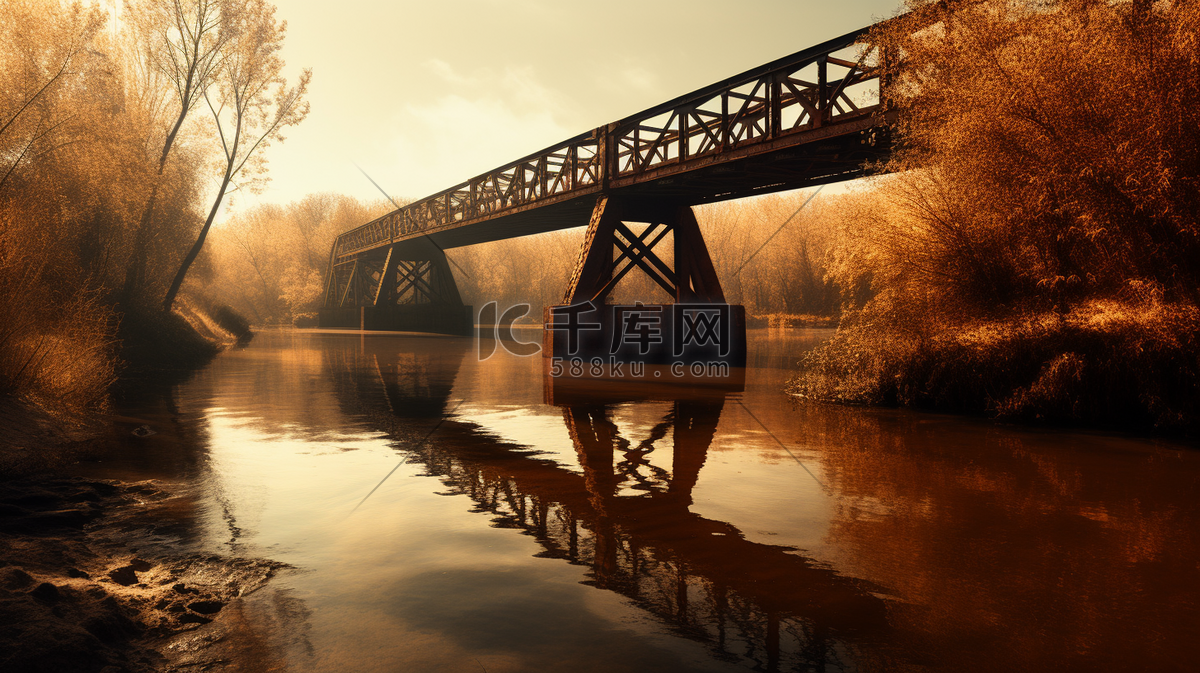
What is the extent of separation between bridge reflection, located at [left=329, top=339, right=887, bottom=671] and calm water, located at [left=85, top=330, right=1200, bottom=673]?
0.02 m

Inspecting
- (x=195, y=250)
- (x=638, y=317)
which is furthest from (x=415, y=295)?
(x=638, y=317)

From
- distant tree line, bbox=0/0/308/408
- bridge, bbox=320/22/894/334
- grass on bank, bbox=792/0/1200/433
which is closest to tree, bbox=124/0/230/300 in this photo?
distant tree line, bbox=0/0/308/408

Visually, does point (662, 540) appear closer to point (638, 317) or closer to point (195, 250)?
point (638, 317)

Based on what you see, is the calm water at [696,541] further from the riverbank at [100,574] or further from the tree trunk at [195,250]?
the tree trunk at [195,250]

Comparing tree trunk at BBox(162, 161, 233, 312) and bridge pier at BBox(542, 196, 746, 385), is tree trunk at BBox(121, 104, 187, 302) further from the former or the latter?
bridge pier at BBox(542, 196, 746, 385)

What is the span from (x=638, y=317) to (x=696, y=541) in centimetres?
1341

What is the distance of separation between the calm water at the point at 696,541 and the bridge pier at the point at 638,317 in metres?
8.32

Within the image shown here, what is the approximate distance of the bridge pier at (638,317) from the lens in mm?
16891

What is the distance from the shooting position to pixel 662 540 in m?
4.27

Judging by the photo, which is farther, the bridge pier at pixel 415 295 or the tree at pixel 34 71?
the bridge pier at pixel 415 295

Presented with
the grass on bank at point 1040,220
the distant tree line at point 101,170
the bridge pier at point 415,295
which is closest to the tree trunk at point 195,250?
the distant tree line at point 101,170

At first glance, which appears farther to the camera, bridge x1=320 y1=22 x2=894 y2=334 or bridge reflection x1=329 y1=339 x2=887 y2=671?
bridge x1=320 y1=22 x2=894 y2=334

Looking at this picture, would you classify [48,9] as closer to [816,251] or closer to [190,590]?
[190,590]

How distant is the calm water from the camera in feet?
9.62
